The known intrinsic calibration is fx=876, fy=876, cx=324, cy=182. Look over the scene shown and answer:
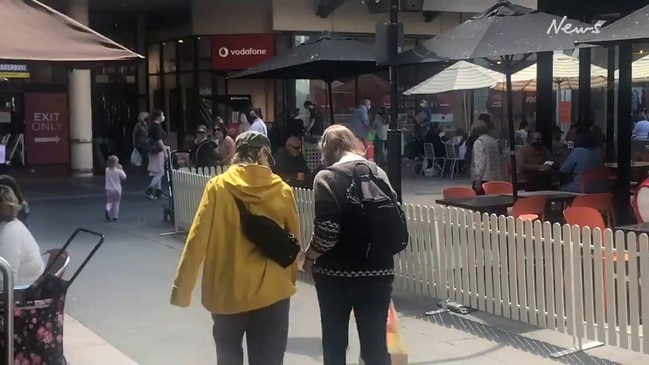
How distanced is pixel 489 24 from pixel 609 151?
6962 mm

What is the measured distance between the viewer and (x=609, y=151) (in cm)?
1509

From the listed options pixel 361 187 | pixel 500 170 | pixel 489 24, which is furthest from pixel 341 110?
pixel 361 187

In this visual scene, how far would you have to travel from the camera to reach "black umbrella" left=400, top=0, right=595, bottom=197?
8219 millimetres

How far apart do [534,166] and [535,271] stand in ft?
18.9

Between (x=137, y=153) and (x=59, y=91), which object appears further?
(x=59, y=91)

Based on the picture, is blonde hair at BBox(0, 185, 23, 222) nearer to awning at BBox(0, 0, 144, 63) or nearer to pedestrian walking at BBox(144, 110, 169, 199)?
awning at BBox(0, 0, 144, 63)

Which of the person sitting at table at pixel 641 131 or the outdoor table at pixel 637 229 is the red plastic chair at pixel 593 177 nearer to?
the outdoor table at pixel 637 229

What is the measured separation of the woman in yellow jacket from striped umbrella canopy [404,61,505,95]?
13.9 m

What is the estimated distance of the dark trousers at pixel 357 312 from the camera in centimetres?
499

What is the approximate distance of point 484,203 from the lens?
30.6ft

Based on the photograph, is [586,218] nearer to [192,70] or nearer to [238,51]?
[238,51]

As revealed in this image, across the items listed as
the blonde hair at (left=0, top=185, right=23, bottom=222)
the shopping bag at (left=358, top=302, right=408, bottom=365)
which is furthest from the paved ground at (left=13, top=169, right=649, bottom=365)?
the blonde hair at (left=0, top=185, right=23, bottom=222)

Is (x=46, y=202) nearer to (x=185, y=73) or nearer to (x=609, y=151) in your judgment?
(x=185, y=73)

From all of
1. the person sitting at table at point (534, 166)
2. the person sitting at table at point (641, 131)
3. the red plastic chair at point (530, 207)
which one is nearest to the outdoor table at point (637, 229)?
the red plastic chair at point (530, 207)
